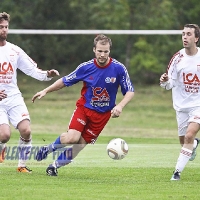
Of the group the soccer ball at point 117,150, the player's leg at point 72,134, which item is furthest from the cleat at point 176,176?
the player's leg at point 72,134

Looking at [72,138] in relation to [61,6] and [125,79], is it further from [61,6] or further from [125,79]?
[61,6]

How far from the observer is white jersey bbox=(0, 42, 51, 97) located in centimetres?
1005

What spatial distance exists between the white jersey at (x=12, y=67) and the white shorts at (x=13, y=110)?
114mm

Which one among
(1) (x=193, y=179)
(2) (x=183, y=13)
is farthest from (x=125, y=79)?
(2) (x=183, y=13)

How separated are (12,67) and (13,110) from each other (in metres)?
0.67

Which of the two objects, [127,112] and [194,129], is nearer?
[194,129]

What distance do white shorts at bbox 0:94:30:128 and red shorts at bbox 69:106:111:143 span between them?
0.80 m

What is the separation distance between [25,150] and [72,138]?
100 cm

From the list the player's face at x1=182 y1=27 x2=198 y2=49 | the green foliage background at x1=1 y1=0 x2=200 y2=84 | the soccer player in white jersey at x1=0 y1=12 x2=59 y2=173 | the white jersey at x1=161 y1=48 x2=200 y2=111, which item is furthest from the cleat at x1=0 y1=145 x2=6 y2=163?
the green foliage background at x1=1 y1=0 x2=200 y2=84

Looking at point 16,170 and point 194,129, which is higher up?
point 194,129

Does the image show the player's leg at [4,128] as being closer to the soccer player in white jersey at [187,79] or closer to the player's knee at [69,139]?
the player's knee at [69,139]

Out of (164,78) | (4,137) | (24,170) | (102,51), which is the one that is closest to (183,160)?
(164,78)

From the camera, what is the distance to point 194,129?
964cm

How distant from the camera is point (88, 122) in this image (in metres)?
9.98
